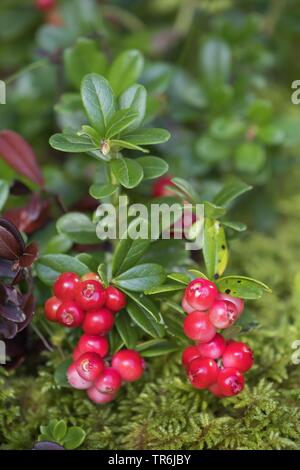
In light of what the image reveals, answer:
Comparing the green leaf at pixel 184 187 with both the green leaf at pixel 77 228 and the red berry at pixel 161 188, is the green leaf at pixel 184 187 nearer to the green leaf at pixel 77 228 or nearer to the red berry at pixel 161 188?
the green leaf at pixel 77 228

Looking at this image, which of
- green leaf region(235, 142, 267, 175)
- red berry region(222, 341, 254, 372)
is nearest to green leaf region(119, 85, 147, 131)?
red berry region(222, 341, 254, 372)

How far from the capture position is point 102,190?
109cm

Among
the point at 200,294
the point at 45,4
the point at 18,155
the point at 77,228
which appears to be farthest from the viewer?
the point at 45,4

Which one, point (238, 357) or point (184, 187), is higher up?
point (184, 187)

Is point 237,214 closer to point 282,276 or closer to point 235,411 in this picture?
point 282,276

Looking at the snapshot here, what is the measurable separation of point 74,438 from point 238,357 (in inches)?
13.1

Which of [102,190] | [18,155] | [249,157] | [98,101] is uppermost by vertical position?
[249,157]

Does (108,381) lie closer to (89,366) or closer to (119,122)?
(89,366)

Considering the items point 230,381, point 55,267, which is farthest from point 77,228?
point 230,381

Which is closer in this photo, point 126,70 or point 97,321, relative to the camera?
point 97,321

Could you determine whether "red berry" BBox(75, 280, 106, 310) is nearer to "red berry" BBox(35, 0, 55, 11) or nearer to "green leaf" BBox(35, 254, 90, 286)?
"green leaf" BBox(35, 254, 90, 286)

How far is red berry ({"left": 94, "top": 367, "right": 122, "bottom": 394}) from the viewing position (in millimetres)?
1062

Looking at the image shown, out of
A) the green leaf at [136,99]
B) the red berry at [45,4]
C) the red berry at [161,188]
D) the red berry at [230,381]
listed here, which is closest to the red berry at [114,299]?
the red berry at [230,381]

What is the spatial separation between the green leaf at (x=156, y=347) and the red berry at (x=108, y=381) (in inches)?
3.3
